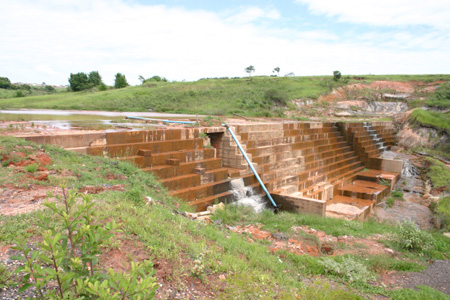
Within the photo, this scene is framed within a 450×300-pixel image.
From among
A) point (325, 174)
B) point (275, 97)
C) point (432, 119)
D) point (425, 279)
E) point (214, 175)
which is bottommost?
point (325, 174)

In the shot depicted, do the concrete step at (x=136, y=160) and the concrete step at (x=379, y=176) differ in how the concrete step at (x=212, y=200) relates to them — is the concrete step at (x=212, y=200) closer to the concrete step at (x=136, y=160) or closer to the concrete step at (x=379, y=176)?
the concrete step at (x=136, y=160)

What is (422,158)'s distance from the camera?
19.4 m

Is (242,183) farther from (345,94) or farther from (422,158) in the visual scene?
(345,94)

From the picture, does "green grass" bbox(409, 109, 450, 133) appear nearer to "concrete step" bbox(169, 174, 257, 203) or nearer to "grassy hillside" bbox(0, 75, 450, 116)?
"grassy hillside" bbox(0, 75, 450, 116)

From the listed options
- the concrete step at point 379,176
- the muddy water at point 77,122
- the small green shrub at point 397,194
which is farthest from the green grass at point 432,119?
the muddy water at point 77,122

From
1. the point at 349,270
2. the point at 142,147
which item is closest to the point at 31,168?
the point at 142,147

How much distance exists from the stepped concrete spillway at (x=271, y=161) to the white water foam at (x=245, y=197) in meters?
0.22

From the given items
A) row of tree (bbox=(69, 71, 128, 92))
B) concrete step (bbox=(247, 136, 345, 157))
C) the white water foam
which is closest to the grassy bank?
the white water foam

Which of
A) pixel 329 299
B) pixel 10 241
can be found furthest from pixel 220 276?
pixel 10 241

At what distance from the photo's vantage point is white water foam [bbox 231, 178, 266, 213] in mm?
9547

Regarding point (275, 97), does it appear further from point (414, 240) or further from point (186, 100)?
point (414, 240)

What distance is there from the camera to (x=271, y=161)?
12336 mm

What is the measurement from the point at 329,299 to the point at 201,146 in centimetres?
663

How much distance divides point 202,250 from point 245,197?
5.86 m
